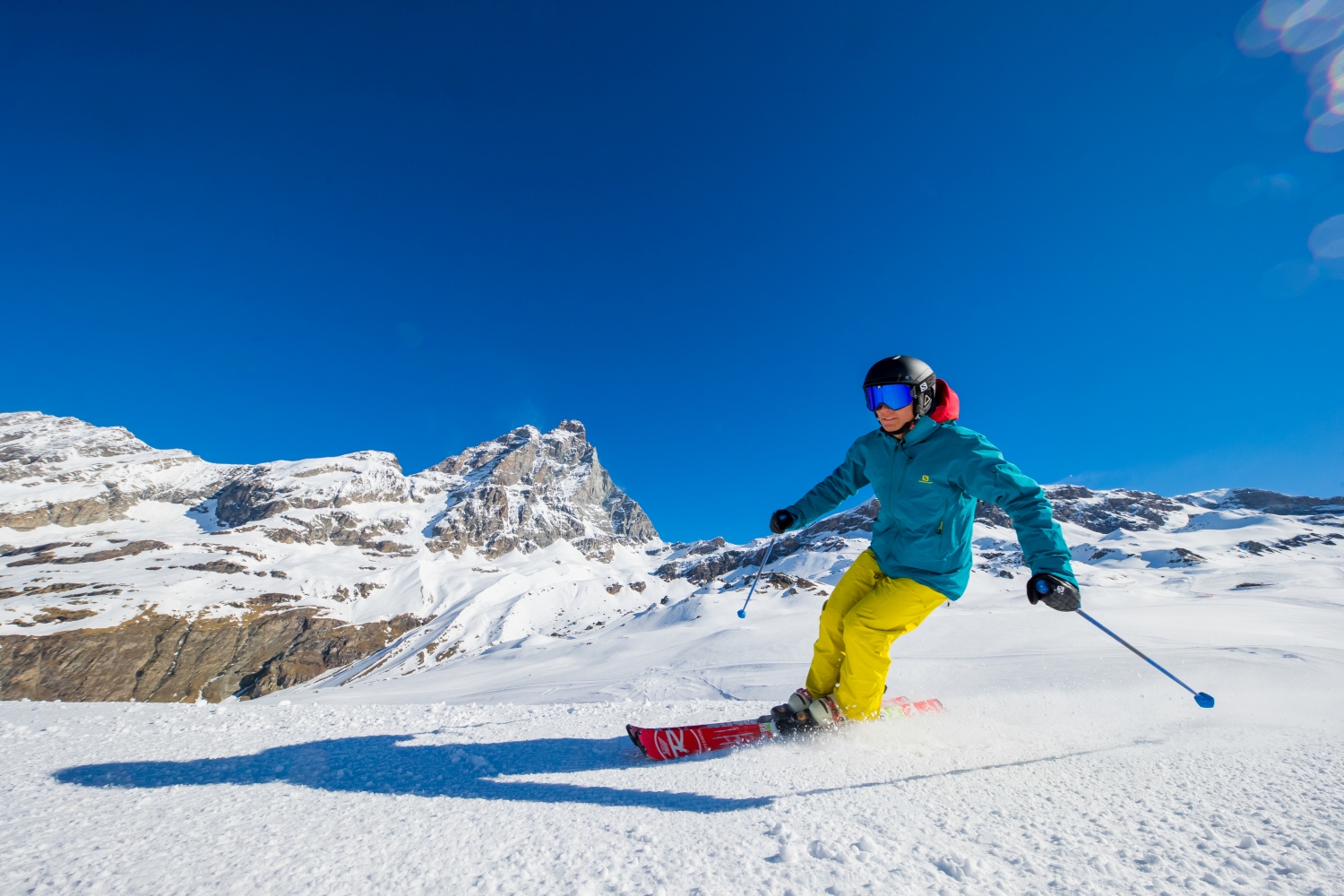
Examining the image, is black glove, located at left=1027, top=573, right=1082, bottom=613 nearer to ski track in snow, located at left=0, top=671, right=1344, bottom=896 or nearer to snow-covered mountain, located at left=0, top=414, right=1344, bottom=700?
ski track in snow, located at left=0, top=671, right=1344, bottom=896

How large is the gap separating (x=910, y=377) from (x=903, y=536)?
1092mm

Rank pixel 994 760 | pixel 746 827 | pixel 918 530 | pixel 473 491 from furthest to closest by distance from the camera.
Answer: pixel 473 491 < pixel 918 530 < pixel 994 760 < pixel 746 827

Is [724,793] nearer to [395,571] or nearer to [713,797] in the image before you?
[713,797]

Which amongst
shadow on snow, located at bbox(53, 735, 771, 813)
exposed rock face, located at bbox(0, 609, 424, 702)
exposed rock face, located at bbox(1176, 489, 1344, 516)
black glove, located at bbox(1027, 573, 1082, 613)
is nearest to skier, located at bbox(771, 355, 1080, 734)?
black glove, located at bbox(1027, 573, 1082, 613)

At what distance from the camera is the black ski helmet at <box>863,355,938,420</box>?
11.6 feet

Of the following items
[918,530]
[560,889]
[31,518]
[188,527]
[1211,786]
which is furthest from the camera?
[188,527]

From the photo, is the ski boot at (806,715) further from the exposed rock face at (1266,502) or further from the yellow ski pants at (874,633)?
the exposed rock face at (1266,502)

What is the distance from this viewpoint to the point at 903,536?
3635 mm

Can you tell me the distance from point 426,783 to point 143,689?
131452mm

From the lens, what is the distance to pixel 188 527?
15812 centimetres

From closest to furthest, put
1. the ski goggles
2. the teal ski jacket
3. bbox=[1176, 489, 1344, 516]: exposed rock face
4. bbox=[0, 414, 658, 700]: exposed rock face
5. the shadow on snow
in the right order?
the shadow on snow < the teal ski jacket < the ski goggles < bbox=[0, 414, 658, 700]: exposed rock face < bbox=[1176, 489, 1344, 516]: exposed rock face

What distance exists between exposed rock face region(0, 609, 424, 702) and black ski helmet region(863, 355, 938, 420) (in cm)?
11265

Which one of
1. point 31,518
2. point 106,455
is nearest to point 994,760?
point 31,518

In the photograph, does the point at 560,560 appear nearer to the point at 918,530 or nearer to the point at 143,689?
the point at 143,689
